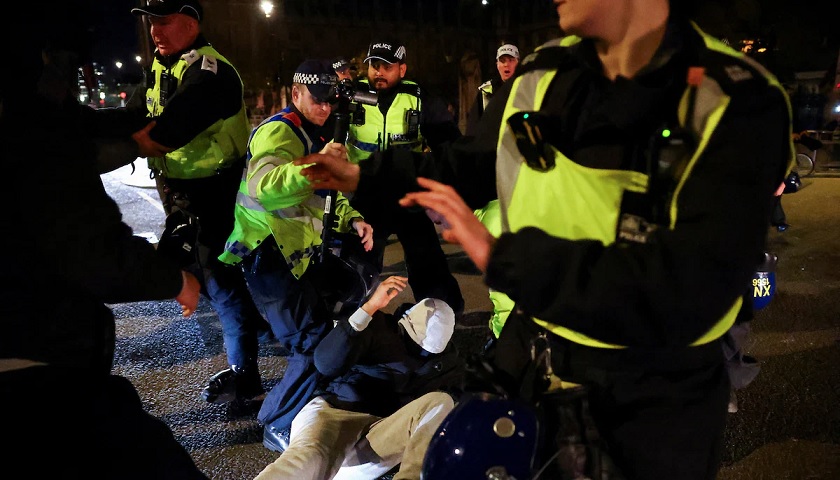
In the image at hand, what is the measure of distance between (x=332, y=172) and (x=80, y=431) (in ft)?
2.87

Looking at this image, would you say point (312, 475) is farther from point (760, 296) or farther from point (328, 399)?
point (760, 296)

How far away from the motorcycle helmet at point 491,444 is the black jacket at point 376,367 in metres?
1.58

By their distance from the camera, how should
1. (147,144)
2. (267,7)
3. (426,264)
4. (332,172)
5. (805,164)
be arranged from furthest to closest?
(267,7), (805,164), (426,264), (147,144), (332,172)

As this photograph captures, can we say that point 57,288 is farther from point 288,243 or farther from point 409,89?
point 409,89

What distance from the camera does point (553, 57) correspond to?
129cm

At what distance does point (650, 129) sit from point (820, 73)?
1045 inches

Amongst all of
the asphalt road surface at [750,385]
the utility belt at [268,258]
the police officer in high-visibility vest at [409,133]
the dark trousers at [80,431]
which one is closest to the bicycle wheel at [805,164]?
the asphalt road surface at [750,385]

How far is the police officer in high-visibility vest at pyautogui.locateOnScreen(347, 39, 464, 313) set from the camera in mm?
4426

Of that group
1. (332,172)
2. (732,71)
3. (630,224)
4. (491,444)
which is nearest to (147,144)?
(332,172)

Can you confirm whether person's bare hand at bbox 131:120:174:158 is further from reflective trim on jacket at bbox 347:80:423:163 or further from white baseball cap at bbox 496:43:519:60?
white baseball cap at bbox 496:43:519:60

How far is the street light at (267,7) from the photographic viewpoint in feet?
82.8

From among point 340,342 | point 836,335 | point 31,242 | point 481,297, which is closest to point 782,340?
point 836,335

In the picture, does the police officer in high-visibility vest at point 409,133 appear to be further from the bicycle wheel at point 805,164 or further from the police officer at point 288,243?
the bicycle wheel at point 805,164

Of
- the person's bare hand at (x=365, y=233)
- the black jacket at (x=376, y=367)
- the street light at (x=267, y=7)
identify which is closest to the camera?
the black jacket at (x=376, y=367)
